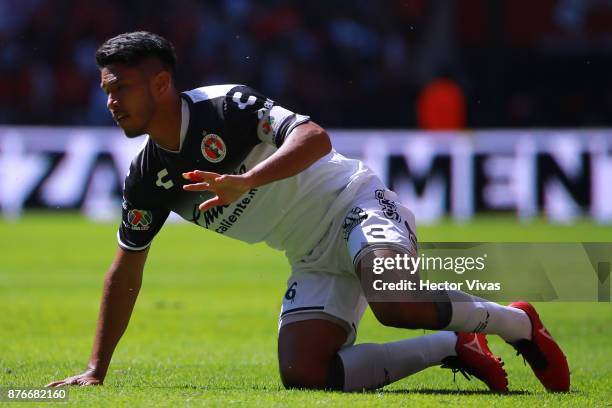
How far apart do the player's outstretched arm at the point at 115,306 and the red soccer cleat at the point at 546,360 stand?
1873 millimetres

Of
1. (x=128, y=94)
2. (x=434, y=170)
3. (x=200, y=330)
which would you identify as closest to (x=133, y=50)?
(x=128, y=94)

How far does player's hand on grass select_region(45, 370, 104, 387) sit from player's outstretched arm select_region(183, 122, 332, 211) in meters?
1.10

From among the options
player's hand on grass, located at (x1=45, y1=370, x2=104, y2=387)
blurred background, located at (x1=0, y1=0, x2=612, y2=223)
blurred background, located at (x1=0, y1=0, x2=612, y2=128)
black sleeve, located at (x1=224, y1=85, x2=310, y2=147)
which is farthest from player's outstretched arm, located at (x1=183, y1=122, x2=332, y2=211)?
blurred background, located at (x1=0, y1=0, x2=612, y2=128)

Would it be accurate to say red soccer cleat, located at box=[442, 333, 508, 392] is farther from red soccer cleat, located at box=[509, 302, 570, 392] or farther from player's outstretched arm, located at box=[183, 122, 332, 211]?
player's outstretched arm, located at box=[183, 122, 332, 211]

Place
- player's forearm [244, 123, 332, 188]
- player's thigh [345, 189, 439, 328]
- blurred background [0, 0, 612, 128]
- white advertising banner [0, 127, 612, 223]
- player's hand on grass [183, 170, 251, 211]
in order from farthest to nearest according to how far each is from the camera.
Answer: blurred background [0, 0, 612, 128] < white advertising banner [0, 127, 612, 223] < player's thigh [345, 189, 439, 328] < player's forearm [244, 123, 332, 188] < player's hand on grass [183, 170, 251, 211]

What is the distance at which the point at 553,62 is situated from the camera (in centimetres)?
2314

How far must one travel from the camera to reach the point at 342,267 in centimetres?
599

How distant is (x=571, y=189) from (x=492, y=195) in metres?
1.08

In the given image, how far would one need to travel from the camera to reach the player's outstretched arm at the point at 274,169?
493cm

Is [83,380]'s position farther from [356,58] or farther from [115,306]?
[356,58]

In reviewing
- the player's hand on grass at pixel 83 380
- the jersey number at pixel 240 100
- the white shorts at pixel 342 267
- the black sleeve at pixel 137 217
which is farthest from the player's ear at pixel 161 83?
the player's hand on grass at pixel 83 380

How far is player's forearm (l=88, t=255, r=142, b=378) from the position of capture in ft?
18.8

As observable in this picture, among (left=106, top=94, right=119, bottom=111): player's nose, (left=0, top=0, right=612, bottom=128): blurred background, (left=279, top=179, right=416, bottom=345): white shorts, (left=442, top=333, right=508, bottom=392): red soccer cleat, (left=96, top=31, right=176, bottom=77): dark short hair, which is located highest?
(left=96, top=31, right=176, bottom=77): dark short hair

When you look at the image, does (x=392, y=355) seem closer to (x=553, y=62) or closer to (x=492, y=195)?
(x=492, y=195)
